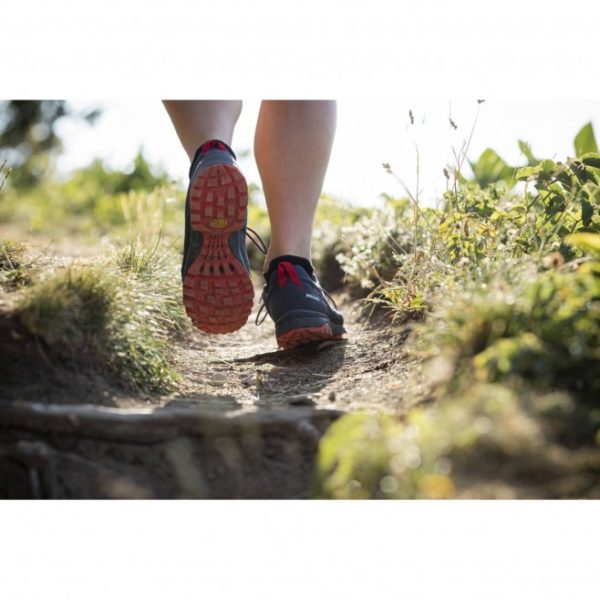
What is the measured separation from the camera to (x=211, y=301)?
2309 mm

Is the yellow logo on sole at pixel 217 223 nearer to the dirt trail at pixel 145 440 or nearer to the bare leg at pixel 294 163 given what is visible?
the bare leg at pixel 294 163

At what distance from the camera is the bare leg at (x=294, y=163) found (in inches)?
99.9

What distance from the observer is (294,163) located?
254 cm

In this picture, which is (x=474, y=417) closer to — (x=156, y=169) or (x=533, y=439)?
(x=533, y=439)

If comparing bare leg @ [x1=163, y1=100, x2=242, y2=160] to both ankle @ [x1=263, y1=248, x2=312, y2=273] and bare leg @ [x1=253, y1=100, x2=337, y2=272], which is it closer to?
bare leg @ [x1=253, y1=100, x2=337, y2=272]

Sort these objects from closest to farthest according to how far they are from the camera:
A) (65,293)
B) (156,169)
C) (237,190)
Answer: (65,293)
(237,190)
(156,169)

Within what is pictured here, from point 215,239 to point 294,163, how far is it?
1.55 feet

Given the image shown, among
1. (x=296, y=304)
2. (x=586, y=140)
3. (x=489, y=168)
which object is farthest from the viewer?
A: (x=489, y=168)

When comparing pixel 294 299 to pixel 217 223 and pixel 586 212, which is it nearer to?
pixel 217 223

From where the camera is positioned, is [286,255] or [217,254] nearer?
[217,254]

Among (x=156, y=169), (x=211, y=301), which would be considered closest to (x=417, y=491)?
(x=211, y=301)

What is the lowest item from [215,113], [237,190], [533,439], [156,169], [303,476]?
[303,476]

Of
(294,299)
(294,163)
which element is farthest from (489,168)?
(294,299)

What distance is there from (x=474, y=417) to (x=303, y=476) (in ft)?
1.35
